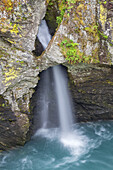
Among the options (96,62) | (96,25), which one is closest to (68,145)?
(96,62)

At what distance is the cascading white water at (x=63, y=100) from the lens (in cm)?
876

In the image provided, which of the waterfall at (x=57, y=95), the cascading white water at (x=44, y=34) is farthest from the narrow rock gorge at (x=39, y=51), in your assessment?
the waterfall at (x=57, y=95)

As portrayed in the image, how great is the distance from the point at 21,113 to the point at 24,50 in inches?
122

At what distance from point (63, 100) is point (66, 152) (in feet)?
9.93

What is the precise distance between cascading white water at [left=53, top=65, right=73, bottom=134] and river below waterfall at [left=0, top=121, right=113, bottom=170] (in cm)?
58

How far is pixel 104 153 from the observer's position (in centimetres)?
736

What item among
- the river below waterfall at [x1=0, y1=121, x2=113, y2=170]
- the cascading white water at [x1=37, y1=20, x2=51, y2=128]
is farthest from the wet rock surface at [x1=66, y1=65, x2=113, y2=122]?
the cascading white water at [x1=37, y1=20, x2=51, y2=128]

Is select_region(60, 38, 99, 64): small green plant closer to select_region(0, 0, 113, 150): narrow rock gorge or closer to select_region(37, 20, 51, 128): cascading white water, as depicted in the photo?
select_region(0, 0, 113, 150): narrow rock gorge

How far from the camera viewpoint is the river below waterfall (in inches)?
271

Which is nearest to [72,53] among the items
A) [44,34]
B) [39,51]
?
[39,51]

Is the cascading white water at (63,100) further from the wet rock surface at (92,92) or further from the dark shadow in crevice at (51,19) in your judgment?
the dark shadow in crevice at (51,19)

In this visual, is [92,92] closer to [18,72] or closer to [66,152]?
[66,152]

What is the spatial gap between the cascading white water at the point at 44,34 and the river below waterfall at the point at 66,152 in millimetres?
5354

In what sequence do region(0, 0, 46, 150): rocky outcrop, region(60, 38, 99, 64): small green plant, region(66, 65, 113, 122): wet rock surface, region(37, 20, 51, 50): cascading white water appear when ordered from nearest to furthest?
region(0, 0, 46, 150): rocky outcrop < region(60, 38, 99, 64): small green plant < region(37, 20, 51, 50): cascading white water < region(66, 65, 113, 122): wet rock surface
